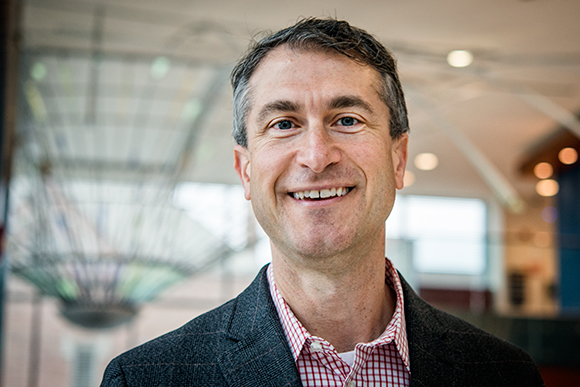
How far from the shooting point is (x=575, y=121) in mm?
7582

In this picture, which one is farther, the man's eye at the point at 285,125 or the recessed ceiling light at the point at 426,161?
the recessed ceiling light at the point at 426,161

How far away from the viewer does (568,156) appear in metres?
8.57

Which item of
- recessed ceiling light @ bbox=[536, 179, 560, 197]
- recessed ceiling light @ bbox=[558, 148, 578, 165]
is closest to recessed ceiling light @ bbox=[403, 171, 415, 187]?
recessed ceiling light @ bbox=[536, 179, 560, 197]

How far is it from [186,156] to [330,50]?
9.62ft

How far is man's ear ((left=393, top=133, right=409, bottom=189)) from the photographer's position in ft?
4.30

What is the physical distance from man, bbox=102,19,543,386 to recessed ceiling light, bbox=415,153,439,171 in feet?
32.2

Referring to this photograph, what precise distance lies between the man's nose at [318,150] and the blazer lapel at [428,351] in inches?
14.7

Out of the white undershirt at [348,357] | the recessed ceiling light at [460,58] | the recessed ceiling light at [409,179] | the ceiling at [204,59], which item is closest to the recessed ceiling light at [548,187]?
the ceiling at [204,59]

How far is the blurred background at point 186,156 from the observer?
3.80 m

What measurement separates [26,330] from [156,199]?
21.6 feet

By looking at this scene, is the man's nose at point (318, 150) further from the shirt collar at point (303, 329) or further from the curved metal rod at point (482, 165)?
the curved metal rod at point (482, 165)

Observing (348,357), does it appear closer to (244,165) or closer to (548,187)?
(244,165)

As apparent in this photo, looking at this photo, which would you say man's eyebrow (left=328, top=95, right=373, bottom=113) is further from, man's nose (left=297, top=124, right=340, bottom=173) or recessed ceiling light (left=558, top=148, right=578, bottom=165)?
recessed ceiling light (left=558, top=148, right=578, bottom=165)

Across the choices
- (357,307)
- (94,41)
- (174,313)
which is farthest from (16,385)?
(357,307)
